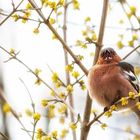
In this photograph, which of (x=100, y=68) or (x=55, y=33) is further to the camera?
(x=100, y=68)

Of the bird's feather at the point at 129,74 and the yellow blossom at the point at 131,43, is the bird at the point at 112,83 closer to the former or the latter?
the bird's feather at the point at 129,74

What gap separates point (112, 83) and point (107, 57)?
1.68 feet

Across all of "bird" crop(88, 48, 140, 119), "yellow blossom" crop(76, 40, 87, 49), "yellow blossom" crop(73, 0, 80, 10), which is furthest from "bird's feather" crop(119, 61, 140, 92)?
"yellow blossom" crop(73, 0, 80, 10)

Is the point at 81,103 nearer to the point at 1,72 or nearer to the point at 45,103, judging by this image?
the point at 1,72

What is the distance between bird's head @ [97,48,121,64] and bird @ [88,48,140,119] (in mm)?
94

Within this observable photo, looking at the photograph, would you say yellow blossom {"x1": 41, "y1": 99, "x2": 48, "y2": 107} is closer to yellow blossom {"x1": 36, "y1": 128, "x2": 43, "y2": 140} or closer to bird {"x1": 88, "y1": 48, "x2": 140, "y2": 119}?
yellow blossom {"x1": 36, "y1": 128, "x2": 43, "y2": 140}

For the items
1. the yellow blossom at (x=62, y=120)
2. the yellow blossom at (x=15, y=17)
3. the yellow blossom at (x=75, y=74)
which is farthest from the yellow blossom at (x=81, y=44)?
the yellow blossom at (x=62, y=120)

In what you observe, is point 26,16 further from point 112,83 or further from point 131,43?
point 131,43

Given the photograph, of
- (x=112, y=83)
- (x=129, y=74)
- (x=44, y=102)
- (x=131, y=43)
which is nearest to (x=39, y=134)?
Result: (x=44, y=102)

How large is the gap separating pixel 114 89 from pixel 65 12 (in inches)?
41.8

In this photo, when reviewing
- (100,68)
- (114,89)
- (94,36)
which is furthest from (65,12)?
(114,89)

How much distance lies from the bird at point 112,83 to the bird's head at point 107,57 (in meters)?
0.09

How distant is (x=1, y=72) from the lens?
6.25 meters

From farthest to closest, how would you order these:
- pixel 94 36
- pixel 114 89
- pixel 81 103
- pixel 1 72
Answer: pixel 81 103, pixel 1 72, pixel 94 36, pixel 114 89
